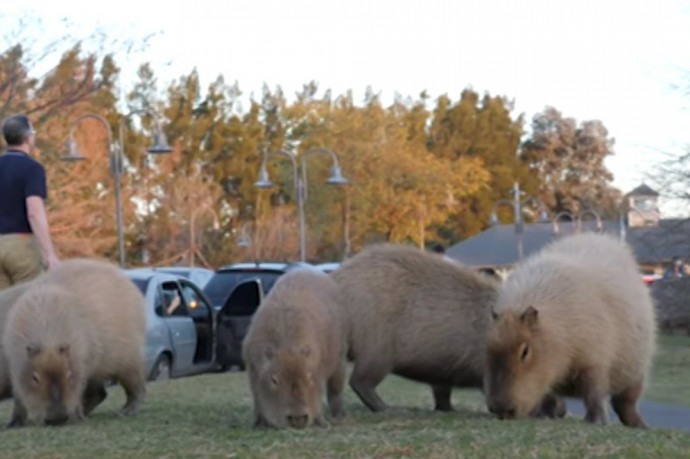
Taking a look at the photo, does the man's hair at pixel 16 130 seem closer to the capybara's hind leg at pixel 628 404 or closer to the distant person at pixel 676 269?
the capybara's hind leg at pixel 628 404

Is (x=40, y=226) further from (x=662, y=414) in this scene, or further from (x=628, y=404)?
(x=662, y=414)

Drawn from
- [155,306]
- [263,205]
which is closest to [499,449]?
Result: [155,306]

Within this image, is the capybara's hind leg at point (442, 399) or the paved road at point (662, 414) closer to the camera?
the capybara's hind leg at point (442, 399)

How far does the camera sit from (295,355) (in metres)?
9.69

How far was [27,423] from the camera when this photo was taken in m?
10.5

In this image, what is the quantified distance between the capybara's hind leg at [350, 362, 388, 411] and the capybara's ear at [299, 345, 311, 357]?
5.61ft

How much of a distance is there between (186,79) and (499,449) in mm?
77376

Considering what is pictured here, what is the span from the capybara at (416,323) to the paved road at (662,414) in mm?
3990

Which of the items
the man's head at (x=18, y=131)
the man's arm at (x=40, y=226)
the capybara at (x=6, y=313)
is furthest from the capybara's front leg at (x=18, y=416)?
the man's head at (x=18, y=131)

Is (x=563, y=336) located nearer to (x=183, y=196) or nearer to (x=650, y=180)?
(x=650, y=180)

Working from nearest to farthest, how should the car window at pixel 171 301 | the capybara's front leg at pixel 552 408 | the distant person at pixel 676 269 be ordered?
the capybara's front leg at pixel 552 408 → the car window at pixel 171 301 → the distant person at pixel 676 269

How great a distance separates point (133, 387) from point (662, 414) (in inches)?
307

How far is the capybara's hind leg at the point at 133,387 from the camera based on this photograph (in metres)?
11.8

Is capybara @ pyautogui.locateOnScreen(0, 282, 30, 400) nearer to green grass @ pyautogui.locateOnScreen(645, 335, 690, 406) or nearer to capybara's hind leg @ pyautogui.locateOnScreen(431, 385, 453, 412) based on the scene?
capybara's hind leg @ pyautogui.locateOnScreen(431, 385, 453, 412)
